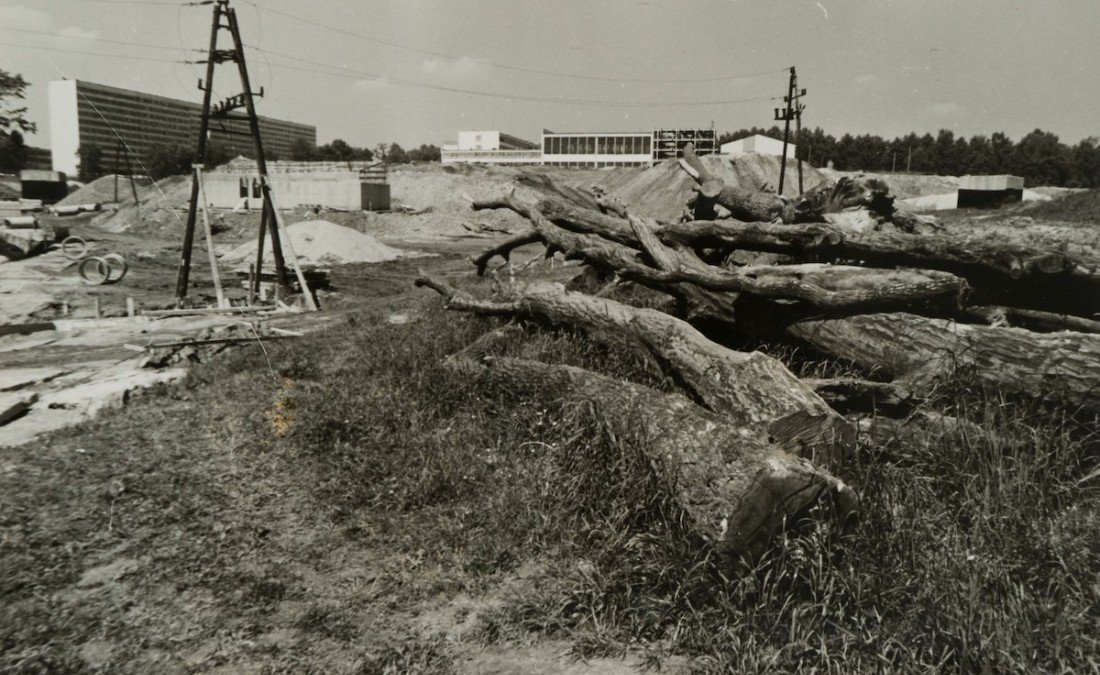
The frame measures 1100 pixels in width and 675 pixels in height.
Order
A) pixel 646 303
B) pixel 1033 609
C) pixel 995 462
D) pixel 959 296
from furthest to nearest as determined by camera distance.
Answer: pixel 646 303 < pixel 959 296 < pixel 995 462 < pixel 1033 609

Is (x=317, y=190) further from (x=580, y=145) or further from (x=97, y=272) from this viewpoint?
(x=580, y=145)

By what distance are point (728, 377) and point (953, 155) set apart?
100600 mm

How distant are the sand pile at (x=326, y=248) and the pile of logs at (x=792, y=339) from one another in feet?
54.7

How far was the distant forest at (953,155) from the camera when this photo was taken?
262 ft

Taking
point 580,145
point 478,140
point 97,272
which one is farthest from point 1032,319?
point 478,140

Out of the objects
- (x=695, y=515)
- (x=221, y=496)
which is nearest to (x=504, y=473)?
(x=695, y=515)

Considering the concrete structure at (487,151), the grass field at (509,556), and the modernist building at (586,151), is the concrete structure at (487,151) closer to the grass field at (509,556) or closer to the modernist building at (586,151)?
the modernist building at (586,151)

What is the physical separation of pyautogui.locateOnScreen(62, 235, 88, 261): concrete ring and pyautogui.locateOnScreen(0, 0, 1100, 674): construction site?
16.0 meters

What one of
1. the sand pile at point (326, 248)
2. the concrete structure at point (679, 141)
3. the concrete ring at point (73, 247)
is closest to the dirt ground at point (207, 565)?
the sand pile at point (326, 248)

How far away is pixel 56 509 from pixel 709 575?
3806 mm

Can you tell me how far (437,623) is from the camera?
10.6 feet

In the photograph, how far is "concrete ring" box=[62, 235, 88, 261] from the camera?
840 inches

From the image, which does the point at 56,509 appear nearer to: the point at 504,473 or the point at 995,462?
the point at 504,473

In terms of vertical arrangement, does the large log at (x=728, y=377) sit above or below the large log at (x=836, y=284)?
below
